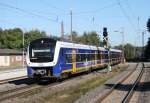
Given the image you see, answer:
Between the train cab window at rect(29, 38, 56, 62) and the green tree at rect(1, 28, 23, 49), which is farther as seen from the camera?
the green tree at rect(1, 28, 23, 49)

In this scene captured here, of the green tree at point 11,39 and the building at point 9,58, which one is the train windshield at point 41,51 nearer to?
the building at point 9,58

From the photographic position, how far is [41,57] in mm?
25172

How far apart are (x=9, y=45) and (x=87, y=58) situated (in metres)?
86.6

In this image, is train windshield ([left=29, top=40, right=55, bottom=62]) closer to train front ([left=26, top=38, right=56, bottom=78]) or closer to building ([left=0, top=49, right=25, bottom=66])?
train front ([left=26, top=38, right=56, bottom=78])

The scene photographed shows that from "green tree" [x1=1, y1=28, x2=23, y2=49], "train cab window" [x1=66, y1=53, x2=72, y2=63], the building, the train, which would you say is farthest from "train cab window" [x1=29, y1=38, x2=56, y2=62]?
"green tree" [x1=1, y1=28, x2=23, y2=49]

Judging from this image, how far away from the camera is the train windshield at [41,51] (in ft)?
82.5

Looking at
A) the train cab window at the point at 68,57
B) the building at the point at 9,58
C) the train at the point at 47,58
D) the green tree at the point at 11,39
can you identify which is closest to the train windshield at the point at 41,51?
the train at the point at 47,58

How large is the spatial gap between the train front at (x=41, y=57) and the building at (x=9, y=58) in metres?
53.9

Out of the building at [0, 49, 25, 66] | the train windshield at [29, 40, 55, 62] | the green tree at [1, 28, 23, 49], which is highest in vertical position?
the green tree at [1, 28, 23, 49]

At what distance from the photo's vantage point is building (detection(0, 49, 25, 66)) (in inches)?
3147

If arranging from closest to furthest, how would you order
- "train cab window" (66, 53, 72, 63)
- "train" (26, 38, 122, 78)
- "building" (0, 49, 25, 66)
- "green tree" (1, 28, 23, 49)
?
"train" (26, 38, 122, 78)
"train cab window" (66, 53, 72, 63)
"building" (0, 49, 25, 66)
"green tree" (1, 28, 23, 49)

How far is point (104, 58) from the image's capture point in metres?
48.7

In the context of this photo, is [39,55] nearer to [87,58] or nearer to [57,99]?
[57,99]

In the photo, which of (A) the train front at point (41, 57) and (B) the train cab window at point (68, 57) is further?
(B) the train cab window at point (68, 57)
